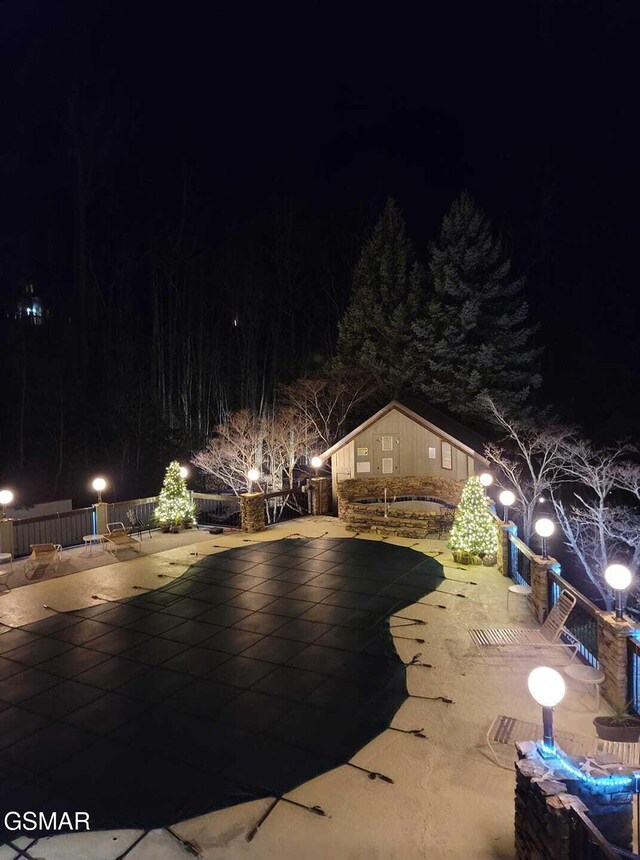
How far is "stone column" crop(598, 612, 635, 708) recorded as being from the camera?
6.16 meters

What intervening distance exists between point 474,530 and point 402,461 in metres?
7.83

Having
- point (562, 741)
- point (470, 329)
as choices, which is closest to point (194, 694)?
point (562, 741)

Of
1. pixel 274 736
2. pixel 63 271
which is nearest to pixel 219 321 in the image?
pixel 63 271

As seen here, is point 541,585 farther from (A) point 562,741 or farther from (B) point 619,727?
(A) point 562,741

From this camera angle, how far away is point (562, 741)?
4.96 meters

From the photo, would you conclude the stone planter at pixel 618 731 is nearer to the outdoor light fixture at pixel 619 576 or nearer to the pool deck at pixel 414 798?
the pool deck at pixel 414 798

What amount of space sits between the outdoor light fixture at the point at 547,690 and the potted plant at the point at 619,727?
2.00 meters

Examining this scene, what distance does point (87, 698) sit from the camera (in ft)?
A: 22.2

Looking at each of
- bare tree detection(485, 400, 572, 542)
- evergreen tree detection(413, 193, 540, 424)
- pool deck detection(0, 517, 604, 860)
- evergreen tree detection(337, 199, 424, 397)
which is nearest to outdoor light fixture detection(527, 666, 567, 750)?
pool deck detection(0, 517, 604, 860)

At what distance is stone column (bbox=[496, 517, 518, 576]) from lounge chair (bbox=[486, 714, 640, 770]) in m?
6.10

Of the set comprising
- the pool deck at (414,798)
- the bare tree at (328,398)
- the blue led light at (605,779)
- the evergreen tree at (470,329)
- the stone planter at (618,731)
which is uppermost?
the evergreen tree at (470,329)

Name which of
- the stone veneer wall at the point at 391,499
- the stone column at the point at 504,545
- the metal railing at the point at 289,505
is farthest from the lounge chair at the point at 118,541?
the stone column at the point at 504,545

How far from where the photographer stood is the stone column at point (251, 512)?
15.6 metres

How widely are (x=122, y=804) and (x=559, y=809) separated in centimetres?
362
